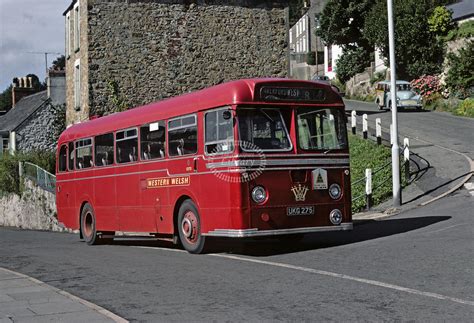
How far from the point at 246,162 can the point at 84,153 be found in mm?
7561

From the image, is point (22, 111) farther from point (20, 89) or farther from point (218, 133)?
point (218, 133)

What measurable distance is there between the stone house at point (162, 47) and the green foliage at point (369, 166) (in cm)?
743

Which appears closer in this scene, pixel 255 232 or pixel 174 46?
pixel 255 232

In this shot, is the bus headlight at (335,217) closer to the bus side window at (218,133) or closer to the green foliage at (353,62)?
the bus side window at (218,133)

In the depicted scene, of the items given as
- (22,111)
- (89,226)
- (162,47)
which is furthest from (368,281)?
(22,111)

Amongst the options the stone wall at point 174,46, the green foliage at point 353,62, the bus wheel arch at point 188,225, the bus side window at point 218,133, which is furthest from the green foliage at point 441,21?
the bus side window at point 218,133

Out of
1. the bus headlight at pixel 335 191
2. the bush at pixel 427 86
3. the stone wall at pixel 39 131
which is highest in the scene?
the bush at pixel 427 86

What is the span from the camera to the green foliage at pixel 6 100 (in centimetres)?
9408

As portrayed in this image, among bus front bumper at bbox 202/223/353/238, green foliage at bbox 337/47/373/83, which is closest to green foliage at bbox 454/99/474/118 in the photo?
green foliage at bbox 337/47/373/83

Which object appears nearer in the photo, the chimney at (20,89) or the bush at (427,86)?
the bush at (427,86)

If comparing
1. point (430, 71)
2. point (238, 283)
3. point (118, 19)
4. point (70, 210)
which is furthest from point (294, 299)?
point (430, 71)

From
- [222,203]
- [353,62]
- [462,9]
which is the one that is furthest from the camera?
[353,62]

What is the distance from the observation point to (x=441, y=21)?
5028 cm

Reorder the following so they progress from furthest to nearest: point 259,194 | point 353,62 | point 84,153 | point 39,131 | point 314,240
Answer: point 353,62 < point 39,131 < point 84,153 < point 314,240 < point 259,194
